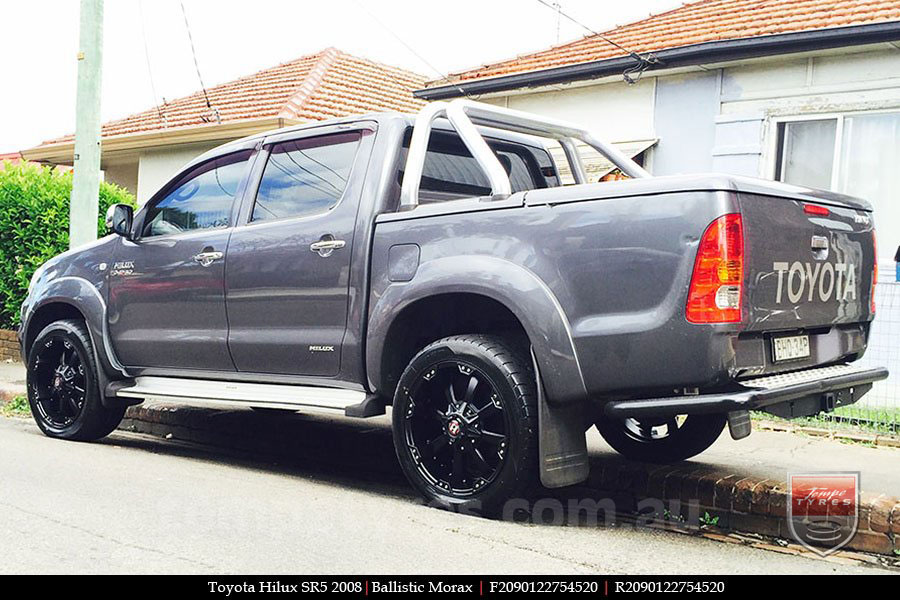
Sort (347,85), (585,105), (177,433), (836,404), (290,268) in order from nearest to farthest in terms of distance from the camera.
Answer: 1. (836,404)
2. (290,268)
3. (177,433)
4. (585,105)
5. (347,85)

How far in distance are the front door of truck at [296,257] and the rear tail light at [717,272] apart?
2048mm

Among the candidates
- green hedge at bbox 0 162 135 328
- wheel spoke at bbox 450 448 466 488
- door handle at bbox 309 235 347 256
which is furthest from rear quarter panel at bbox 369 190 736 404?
green hedge at bbox 0 162 135 328

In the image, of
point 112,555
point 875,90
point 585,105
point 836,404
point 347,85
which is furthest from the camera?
point 347,85

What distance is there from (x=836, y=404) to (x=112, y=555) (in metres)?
3.42

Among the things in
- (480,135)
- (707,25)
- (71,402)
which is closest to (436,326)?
(480,135)

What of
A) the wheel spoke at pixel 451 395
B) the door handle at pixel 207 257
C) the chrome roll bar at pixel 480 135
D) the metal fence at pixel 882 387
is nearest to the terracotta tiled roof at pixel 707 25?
the metal fence at pixel 882 387

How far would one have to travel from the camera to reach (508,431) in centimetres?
469

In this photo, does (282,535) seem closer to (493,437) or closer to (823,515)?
(493,437)

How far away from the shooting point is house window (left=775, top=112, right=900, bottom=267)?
373 inches

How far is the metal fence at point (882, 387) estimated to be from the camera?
7.61 metres

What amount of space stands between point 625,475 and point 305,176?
8.41 ft
